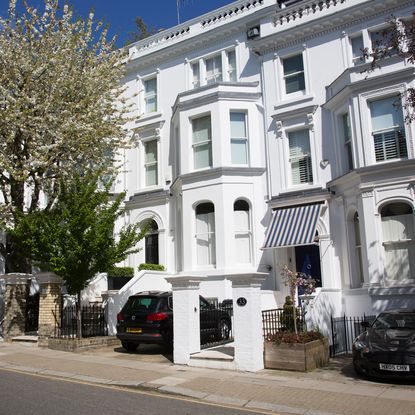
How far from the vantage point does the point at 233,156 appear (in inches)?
754

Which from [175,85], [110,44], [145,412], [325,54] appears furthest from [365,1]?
[145,412]

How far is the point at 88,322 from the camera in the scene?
15891mm

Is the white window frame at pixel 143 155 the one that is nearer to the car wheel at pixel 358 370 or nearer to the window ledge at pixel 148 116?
the window ledge at pixel 148 116

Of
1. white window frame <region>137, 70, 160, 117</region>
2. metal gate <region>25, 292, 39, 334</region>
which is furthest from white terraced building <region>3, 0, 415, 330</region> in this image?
metal gate <region>25, 292, 39, 334</region>

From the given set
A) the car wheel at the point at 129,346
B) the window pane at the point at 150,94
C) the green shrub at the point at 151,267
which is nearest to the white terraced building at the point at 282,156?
the window pane at the point at 150,94

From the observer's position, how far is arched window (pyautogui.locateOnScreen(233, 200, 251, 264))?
18.4m


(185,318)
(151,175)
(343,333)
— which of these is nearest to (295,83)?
(151,175)

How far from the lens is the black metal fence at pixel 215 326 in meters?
13.3

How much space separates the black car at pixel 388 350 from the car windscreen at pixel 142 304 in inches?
216

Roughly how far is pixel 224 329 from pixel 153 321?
2.56 metres

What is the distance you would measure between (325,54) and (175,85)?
7.08 m

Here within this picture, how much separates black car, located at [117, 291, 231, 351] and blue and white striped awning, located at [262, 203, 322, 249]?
13.3ft

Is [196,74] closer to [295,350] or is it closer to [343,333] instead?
[343,333]

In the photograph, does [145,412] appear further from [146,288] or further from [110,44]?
[110,44]
